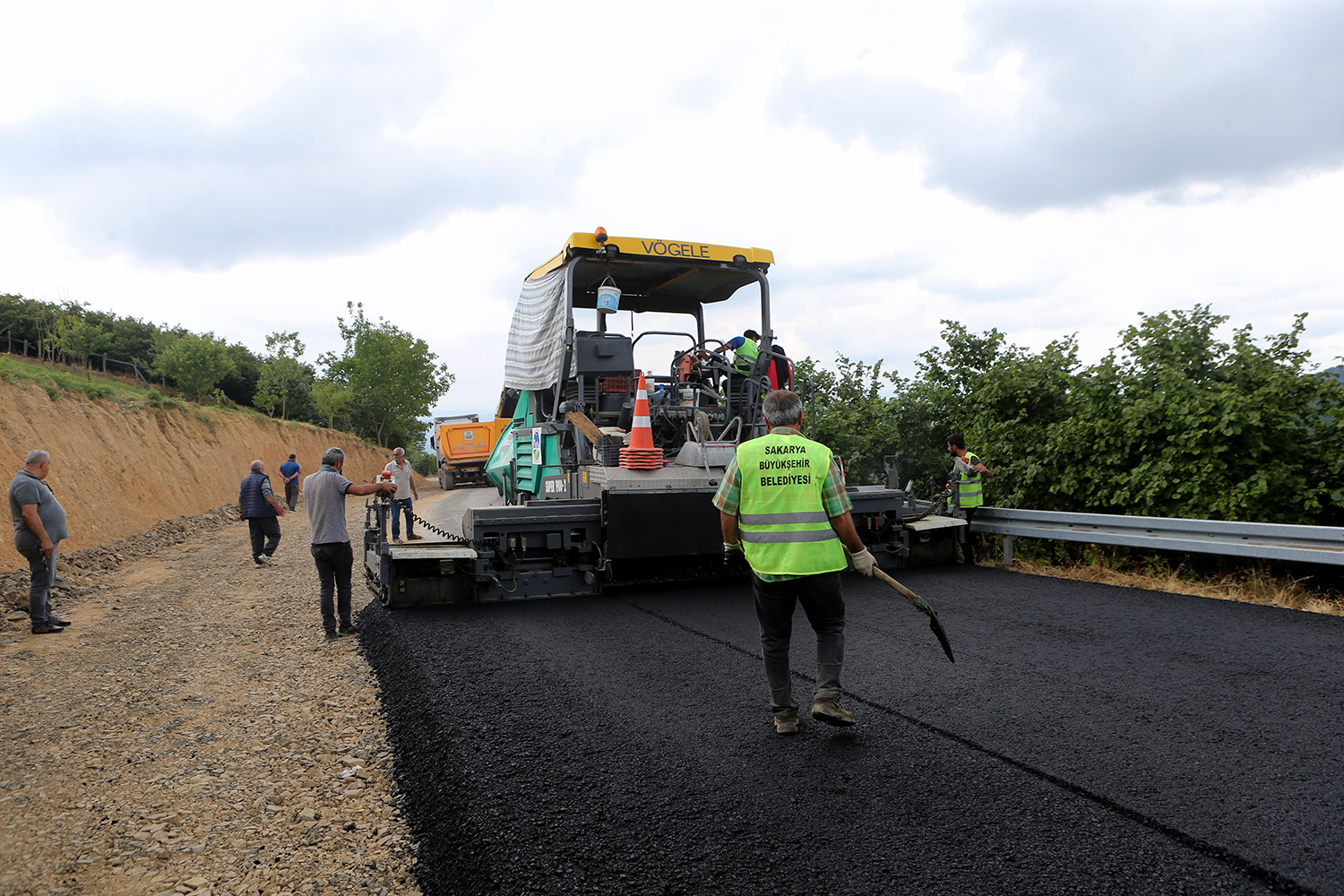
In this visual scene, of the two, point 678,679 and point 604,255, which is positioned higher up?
point 604,255

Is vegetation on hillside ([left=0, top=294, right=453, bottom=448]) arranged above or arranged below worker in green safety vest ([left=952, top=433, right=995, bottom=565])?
above

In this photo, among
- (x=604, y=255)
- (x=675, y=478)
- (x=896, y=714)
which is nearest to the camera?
(x=896, y=714)

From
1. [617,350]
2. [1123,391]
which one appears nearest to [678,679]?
[617,350]

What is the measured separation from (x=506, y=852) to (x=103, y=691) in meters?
3.88

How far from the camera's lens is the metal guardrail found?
573cm

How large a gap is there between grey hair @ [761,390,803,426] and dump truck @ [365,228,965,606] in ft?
9.60

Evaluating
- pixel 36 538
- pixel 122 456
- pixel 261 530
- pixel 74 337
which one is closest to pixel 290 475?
pixel 122 456

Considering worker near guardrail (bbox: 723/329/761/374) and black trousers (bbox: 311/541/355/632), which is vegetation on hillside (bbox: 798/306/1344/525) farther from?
black trousers (bbox: 311/541/355/632)

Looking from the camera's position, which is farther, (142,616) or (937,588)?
(142,616)

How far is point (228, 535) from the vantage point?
16.1 meters

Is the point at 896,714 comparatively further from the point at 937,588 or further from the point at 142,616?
the point at 142,616

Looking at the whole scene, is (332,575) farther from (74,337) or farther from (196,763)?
(74,337)

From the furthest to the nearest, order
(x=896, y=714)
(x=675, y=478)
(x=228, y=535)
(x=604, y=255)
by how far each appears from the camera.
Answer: (x=228, y=535), (x=604, y=255), (x=675, y=478), (x=896, y=714)

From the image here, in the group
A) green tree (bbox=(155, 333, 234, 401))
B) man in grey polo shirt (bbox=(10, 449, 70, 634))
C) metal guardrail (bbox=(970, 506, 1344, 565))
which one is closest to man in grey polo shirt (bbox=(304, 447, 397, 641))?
man in grey polo shirt (bbox=(10, 449, 70, 634))
